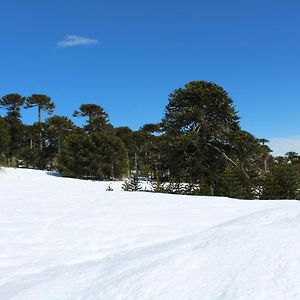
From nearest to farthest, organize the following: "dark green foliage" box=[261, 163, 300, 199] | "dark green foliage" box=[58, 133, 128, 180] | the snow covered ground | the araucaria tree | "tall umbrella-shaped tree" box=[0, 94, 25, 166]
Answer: the snow covered ground, "dark green foliage" box=[261, 163, 300, 199], the araucaria tree, "dark green foliage" box=[58, 133, 128, 180], "tall umbrella-shaped tree" box=[0, 94, 25, 166]

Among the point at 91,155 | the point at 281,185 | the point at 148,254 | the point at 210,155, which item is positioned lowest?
the point at 148,254

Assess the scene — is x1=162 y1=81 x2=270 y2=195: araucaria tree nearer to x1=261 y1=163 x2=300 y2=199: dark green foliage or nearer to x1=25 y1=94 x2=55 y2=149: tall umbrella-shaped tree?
x1=261 y1=163 x2=300 y2=199: dark green foliage

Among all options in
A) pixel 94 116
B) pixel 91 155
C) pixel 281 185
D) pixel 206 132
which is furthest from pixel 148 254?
pixel 94 116

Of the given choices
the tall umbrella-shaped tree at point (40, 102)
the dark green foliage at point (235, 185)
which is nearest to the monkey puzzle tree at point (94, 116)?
the tall umbrella-shaped tree at point (40, 102)

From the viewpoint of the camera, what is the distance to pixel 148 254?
199 inches

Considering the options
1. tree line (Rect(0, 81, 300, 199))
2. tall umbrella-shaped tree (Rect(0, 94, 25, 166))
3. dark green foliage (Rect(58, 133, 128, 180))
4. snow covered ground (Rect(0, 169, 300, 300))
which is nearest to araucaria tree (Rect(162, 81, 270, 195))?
tree line (Rect(0, 81, 300, 199))

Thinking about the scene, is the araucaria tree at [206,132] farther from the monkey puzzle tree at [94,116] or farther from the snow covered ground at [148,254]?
the monkey puzzle tree at [94,116]

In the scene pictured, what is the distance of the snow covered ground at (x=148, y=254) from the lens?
3.60 metres

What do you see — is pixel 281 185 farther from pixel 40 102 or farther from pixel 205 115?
pixel 40 102

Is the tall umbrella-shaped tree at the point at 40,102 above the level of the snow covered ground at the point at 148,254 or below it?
above

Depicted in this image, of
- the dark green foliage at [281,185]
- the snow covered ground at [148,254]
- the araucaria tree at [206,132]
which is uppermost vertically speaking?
the araucaria tree at [206,132]

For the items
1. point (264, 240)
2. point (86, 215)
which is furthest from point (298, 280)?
point (86, 215)

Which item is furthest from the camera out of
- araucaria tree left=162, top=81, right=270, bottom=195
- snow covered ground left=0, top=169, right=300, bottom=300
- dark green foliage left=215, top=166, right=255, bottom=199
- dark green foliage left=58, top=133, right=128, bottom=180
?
dark green foliage left=58, top=133, right=128, bottom=180

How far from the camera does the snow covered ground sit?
3.60 m
